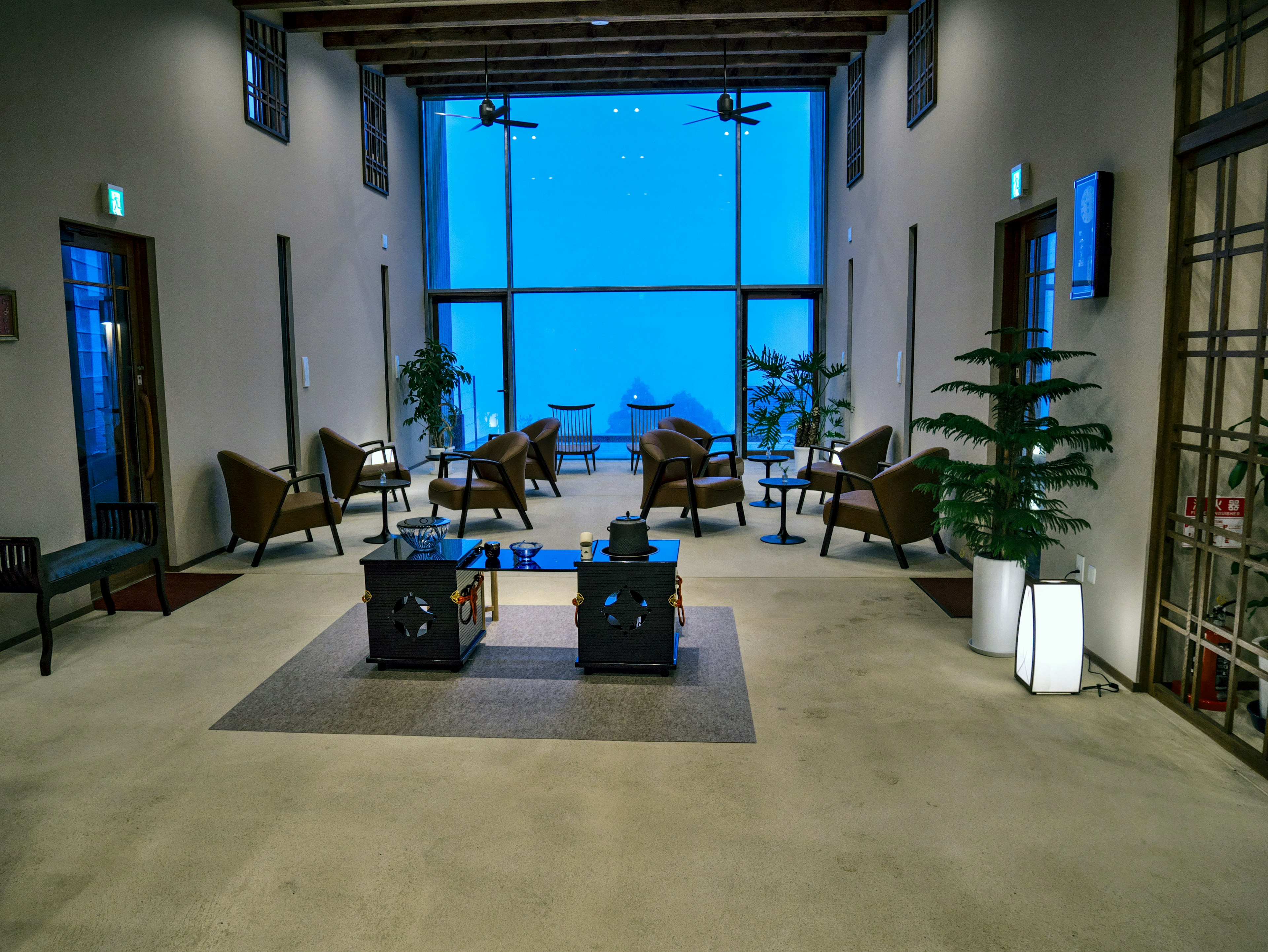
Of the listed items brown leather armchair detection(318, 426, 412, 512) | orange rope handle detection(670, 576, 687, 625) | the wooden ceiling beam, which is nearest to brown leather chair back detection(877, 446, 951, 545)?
orange rope handle detection(670, 576, 687, 625)

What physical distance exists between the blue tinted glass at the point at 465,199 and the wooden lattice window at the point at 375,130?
139cm

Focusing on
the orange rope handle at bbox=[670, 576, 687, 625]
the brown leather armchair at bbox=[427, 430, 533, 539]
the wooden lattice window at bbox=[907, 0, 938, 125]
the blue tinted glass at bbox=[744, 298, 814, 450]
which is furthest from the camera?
the blue tinted glass at bbox=[744, 298, 814, 450]

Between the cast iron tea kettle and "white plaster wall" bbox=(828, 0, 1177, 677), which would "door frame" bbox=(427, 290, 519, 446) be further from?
the cast iron tea kettle

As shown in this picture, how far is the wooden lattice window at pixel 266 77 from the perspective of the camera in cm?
706

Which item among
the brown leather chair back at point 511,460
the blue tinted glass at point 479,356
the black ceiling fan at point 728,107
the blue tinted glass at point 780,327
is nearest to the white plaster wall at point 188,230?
the brown leather chair back at point 511,460

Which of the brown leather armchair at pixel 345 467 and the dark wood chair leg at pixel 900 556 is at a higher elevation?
the brown leather armchair at pixel 345 467

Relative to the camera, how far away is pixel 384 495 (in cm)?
720

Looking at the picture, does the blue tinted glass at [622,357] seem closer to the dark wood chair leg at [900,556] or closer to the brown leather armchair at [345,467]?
the brown leather armchair at [345,467]

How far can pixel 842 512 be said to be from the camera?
21.4ft

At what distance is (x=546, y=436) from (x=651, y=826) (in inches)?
254

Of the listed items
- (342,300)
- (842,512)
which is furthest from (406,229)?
(842,512)

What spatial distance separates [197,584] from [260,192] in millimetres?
3347

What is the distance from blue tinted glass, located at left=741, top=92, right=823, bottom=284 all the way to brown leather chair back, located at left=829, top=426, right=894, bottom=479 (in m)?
4.37

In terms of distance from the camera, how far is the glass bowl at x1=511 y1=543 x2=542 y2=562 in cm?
463
